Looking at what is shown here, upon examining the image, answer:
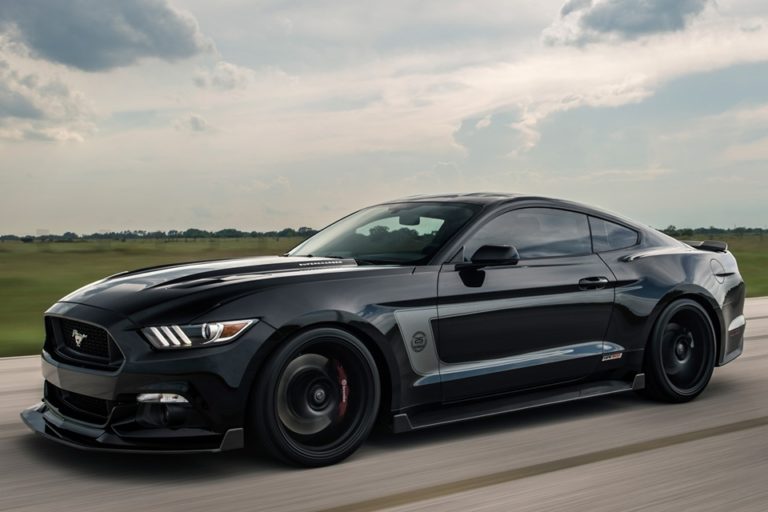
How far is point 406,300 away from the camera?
16.8 feet

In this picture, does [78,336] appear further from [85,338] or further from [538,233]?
[538,233]

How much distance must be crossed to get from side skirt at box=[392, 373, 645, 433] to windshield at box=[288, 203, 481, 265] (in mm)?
873

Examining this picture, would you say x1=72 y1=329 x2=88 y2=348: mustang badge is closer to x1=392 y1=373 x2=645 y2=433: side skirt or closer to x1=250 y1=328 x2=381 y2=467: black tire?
x1=250 y1=328 x2=381 y2=467: black tire

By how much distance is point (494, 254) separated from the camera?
5379 mm

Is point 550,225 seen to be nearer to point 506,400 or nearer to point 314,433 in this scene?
point 506,400

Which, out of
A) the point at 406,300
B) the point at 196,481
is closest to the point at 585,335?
the point at 406,300

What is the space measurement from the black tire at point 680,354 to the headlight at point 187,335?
325 cm

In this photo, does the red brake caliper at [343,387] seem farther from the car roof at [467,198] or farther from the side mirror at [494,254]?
the car roof at [467,198]

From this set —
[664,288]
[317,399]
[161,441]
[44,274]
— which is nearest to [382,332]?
[317,399]

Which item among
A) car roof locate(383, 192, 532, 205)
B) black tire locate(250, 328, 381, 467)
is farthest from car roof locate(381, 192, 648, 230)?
black tire locate(250, 328, 381, 467)

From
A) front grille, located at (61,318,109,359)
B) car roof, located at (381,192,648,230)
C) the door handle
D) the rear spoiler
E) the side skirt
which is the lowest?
the side skirt

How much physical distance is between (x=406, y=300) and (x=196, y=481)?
146 centimetres

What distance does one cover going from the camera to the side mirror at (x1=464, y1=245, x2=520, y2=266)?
17.6 feet

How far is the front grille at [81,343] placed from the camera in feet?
15.2
